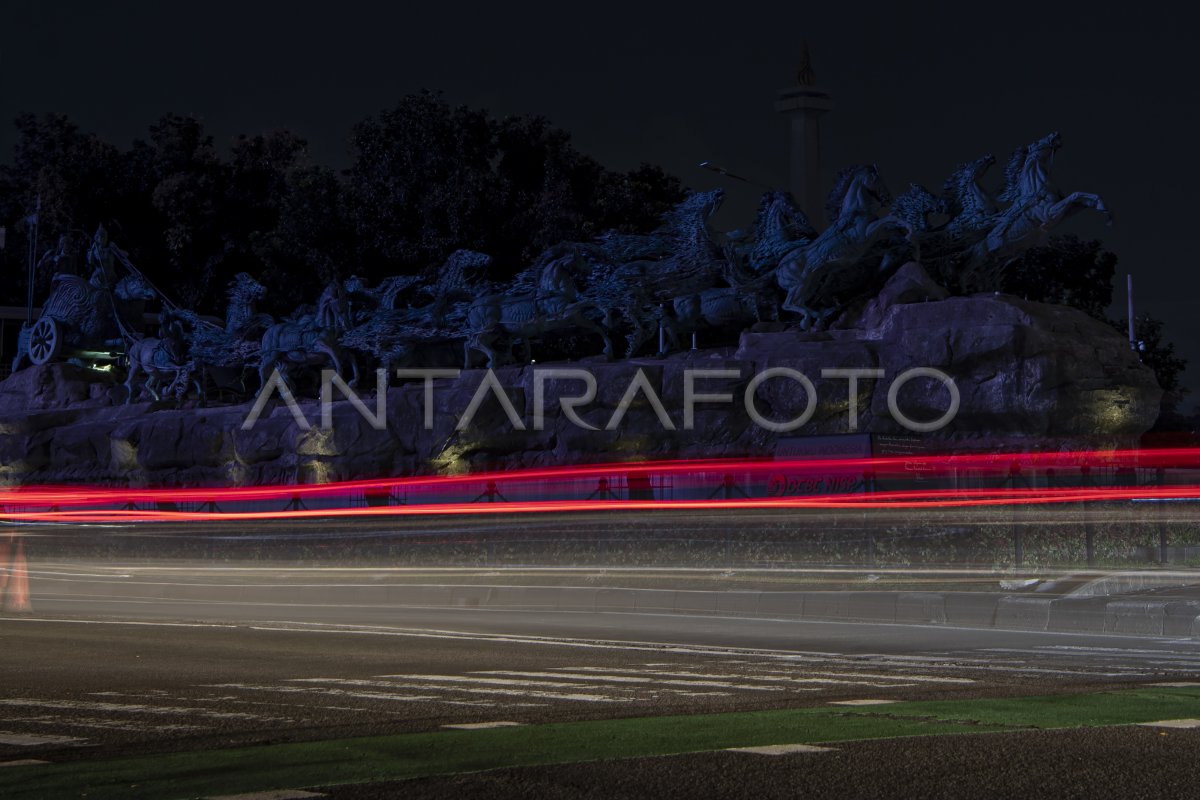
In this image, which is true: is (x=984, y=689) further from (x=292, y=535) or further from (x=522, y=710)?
(x=292, y=535)

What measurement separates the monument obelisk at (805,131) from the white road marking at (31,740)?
4075 centimetres

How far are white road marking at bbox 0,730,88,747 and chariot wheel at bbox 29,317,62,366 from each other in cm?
4159

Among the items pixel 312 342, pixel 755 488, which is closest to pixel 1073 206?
pixel 755 488

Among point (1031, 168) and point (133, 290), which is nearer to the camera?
point (1031, 168)

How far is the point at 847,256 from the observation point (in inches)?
1244

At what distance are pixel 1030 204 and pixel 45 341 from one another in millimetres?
31089

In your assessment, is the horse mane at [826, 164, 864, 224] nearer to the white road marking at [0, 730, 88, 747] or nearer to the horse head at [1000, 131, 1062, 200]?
the horse head at [1000, 131, 1062, 200]

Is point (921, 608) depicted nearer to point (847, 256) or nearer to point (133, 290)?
point (847, 256)

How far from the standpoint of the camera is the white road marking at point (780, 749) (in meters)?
7.39

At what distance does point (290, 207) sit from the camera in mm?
59000

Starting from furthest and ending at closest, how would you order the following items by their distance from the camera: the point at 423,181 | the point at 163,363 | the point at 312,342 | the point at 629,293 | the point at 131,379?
the point at 423,181 → the point at 131,379 → the point at 163,363 → the point at 312,342 → the point at 629,293

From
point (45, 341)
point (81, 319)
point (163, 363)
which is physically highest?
point (81, 319)

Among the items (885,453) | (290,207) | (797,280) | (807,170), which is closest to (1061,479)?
(885,453)

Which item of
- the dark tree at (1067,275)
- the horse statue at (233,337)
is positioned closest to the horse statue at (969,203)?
the dark tree at (1067,275)
